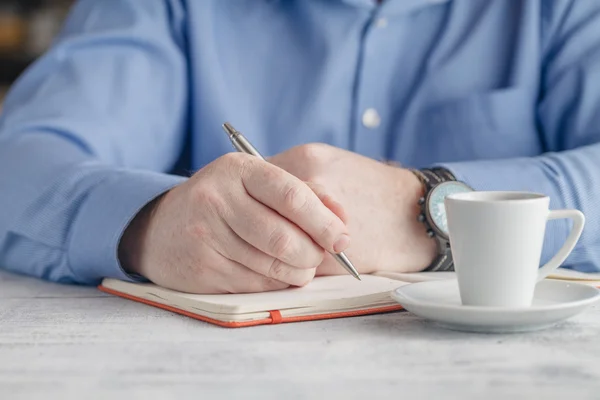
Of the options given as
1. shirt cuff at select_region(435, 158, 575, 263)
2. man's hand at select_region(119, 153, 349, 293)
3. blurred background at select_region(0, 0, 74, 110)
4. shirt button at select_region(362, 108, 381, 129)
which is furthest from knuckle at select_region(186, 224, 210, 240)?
blurred background at select_region(0, 0, 74, 110)

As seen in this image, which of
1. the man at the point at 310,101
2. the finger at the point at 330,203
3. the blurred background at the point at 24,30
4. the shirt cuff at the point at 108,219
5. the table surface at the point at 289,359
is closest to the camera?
the table surface at the point at 289,359

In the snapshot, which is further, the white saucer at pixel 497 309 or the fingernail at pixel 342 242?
the fingernail at pixel 342 242

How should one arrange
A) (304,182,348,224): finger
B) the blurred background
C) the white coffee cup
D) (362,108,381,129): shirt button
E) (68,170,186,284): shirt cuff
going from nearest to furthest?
the white coffee cup
(304,182,348,224): finger
(68,170,186,284): shirt cuff
(362,108,381,129): shirt button
the blurred background

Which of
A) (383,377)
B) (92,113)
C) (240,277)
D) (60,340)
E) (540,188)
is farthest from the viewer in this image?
(92,113)

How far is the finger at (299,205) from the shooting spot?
0.78 m

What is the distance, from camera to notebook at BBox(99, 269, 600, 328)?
2.49ft

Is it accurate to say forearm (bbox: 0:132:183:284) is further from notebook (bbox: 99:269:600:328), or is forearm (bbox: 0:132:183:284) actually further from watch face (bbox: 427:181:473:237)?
watch face (bbox: 427:181:473:237)

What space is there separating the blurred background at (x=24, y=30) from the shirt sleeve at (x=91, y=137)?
2.34 metres

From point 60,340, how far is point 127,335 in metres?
0.06

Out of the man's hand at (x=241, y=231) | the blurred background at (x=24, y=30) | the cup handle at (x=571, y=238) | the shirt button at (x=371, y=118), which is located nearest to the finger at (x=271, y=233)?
the man's hand at (x=241, y=231)

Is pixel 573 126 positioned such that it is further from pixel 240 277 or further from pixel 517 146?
pixel 240 277

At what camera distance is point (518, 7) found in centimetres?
136

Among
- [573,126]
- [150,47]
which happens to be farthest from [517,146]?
[150,47]

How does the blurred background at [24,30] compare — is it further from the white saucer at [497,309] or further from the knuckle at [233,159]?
the white saucer at [497,309]
